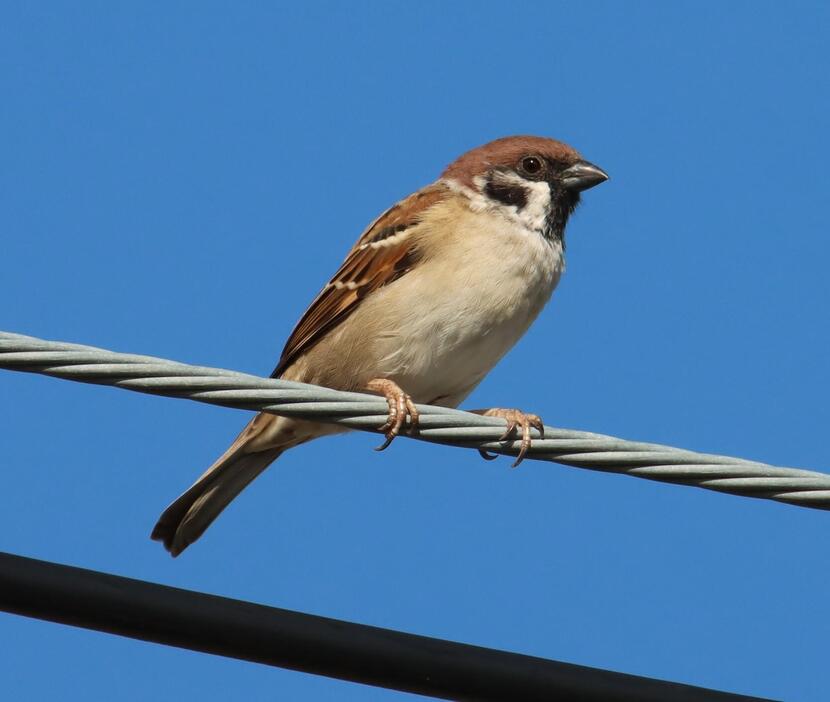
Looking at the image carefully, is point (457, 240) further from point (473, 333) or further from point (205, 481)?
point (205, 481)

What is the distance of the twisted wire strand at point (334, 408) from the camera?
9.81 ft

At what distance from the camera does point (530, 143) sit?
6.22 metres

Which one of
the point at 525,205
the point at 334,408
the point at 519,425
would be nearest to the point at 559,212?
the point at 525,205

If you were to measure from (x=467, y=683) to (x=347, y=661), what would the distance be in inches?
11.6

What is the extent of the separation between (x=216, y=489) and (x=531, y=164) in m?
2.10

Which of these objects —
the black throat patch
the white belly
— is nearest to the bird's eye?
the black throat patch

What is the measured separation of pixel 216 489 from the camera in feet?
18.1

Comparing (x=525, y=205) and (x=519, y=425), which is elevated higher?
(x=525, y=205)

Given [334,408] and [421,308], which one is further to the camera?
[421,308]

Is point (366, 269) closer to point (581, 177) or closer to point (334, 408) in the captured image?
point (581, 177)

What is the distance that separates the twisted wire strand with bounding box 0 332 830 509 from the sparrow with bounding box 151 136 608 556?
4.86ft

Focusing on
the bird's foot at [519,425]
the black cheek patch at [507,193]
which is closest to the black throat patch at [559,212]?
the black cheek patch at [507,193]

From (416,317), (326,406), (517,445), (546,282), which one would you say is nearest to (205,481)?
(416,317)

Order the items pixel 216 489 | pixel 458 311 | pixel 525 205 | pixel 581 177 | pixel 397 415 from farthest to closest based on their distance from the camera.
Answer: pixel 581 177 → pixel 525 205 → pixel 216 489 → pixel 458 311 → pixel 397 415
